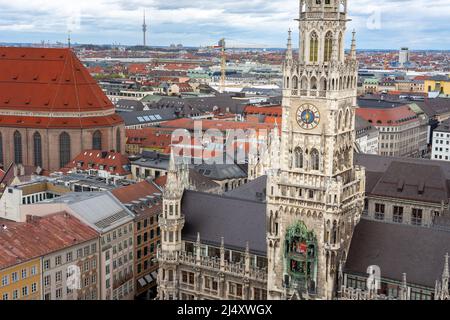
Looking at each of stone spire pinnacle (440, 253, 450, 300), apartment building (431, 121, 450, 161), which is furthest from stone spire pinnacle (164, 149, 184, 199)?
apartment building (431, 121, 450, 161)

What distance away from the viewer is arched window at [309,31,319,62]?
175 ft

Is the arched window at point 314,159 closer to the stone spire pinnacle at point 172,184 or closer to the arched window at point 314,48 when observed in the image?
the arched window at point 314,48

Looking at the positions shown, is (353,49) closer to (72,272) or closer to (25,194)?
(72,272)

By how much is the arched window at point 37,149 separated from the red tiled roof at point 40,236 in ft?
213

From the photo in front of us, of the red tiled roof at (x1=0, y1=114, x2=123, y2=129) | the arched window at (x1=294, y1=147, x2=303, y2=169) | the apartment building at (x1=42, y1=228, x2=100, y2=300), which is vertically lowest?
the apartment building at (x1=42, y1=228, x2=100, y2=300)

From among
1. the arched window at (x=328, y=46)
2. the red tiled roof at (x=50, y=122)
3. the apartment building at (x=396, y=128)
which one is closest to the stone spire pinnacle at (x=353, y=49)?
the arched window at (x=328, y=46)

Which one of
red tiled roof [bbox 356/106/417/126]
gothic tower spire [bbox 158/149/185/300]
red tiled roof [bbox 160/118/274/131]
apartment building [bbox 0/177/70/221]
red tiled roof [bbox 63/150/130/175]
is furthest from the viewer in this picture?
red tiled roof [bbox 356/106/417/126]

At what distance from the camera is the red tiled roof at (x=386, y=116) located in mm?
175500

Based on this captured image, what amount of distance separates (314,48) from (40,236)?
37250mm

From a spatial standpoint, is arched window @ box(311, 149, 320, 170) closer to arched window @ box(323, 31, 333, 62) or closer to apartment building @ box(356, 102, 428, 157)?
arched window @ box(323, 31, 333, 62)

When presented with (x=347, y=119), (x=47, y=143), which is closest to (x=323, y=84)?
(x=347, y=119)

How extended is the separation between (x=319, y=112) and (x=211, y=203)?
19382 mm

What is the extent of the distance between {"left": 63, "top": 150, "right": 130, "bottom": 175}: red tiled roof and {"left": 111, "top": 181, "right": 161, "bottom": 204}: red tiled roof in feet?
106
